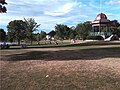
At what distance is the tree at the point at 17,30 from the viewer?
304ft

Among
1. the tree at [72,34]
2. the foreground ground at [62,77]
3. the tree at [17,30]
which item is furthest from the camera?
the tree at [72,34]

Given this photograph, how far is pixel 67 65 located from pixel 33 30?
248 ft

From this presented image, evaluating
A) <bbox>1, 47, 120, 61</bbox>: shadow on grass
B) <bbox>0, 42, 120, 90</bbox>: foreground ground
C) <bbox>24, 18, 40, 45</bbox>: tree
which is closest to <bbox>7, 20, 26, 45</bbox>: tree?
<bbox>24, 18, 40, 45</bbox>: tree

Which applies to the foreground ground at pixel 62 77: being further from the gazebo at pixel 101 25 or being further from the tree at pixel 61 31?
the tree at pixel 61 31

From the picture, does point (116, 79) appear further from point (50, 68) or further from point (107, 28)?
point (107, 28)

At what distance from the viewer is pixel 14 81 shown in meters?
10.8

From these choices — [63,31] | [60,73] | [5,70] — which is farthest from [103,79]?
[63,31]

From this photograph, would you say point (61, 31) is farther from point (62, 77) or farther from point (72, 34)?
point (62, 77)

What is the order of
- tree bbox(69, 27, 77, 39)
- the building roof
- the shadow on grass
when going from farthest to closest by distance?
tree bbox(69, 27, 77, 39) → the building roof → the shadow on grass

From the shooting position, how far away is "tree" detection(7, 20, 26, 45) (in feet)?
304

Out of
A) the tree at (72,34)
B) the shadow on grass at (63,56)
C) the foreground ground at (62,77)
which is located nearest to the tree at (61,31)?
the tree at (72,34)

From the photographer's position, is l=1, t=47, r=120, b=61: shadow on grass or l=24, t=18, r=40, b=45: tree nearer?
l=1, t=47, r=120, b=61: shadow on grass

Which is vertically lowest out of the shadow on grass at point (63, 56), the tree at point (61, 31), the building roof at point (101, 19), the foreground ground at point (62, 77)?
the foreground ground at point (62, 77)

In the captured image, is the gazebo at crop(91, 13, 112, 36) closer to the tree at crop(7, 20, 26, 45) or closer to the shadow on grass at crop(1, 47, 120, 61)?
the tree at crop(7, 20, 26, 45)
